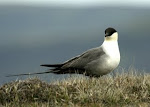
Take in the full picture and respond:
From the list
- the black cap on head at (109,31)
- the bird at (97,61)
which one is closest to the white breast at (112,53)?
the bird at (97,61)

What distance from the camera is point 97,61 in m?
9.12

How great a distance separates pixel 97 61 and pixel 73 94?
2.05 meters

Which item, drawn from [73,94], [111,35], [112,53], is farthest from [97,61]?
[73,94]

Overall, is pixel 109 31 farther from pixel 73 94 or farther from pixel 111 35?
pixel 73 94

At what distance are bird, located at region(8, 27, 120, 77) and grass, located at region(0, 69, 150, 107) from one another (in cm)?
120

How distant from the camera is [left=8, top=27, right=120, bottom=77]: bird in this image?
904 cm

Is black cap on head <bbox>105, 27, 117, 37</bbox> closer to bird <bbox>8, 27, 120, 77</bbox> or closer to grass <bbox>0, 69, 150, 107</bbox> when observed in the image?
bird <bbox>8, 27, 120, 77</bbox>

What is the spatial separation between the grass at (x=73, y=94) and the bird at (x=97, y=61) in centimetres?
120

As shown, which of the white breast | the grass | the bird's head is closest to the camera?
the grass

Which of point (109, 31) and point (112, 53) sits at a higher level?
point (109, 31)

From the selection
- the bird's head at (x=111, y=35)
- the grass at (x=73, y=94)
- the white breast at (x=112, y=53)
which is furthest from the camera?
the bird's head at (x=111, y=35)

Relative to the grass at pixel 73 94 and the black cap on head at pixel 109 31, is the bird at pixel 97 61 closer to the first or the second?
the black cap on head at pixel 109 31

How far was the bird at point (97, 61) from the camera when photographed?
29.7 feet

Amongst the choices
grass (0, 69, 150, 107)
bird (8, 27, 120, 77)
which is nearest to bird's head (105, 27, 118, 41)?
bird (8, 27, 120, 77)
